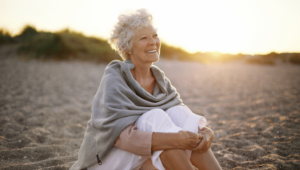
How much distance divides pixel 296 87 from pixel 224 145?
21.1ft

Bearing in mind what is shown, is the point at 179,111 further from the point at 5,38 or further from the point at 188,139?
the point at 5,38

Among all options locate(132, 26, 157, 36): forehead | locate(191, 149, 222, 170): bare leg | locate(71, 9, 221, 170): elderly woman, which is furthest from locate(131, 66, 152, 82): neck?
locate(191, 149, 222, 170): bare leg

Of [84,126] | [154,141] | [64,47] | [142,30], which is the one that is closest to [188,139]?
[154,141]

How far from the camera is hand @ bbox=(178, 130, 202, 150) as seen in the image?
4.77 feet

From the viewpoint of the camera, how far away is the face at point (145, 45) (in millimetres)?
1933

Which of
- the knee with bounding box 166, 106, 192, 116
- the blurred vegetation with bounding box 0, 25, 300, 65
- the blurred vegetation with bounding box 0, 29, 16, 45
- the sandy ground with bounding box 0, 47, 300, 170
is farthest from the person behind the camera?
the blurred vegetation with bounding box 0, 29, 16, 45

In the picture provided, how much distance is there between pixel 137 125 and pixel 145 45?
798 millimetres

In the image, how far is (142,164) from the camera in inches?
70.0

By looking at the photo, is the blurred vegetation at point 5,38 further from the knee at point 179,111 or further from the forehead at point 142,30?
the knee at point 179,111

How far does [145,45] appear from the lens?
1.94 m

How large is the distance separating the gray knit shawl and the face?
15 cm

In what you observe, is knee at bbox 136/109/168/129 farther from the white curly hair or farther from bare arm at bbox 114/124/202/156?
the white curly hair

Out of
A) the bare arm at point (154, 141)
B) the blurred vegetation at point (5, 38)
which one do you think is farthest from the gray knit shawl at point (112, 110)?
the blurred vegetation at point (5, 38)

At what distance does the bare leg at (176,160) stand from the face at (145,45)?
0.93 metres
